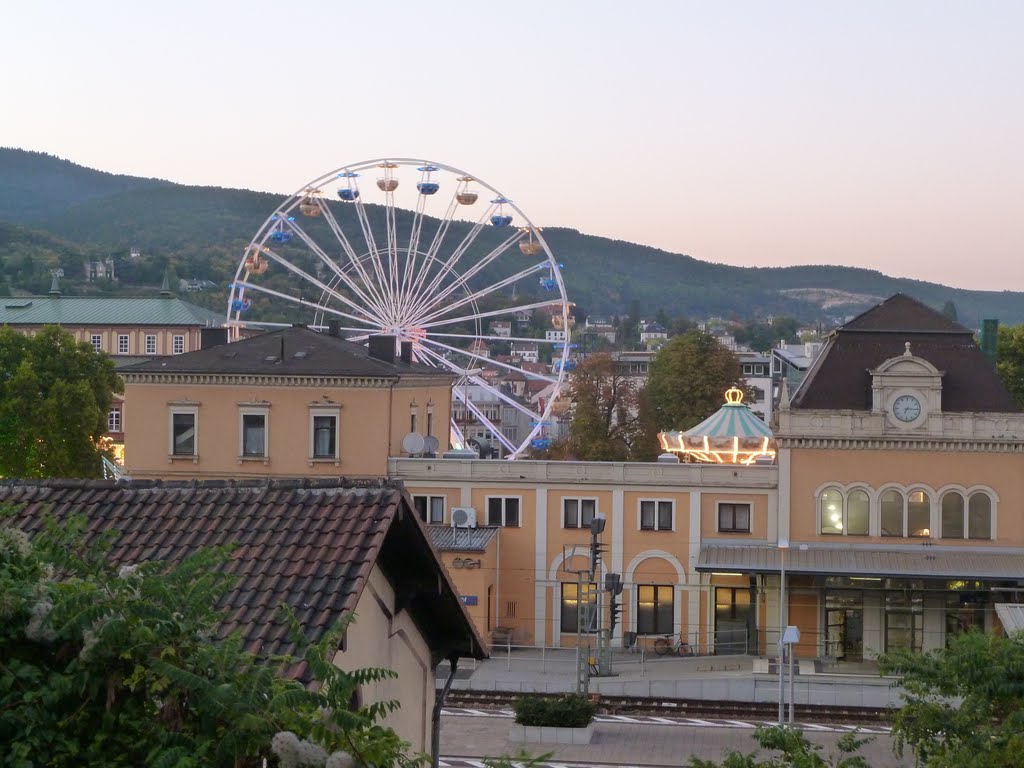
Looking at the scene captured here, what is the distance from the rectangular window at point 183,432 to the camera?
154ft

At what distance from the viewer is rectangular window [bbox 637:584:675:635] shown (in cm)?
4369

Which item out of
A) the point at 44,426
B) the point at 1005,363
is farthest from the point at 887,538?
the point at 44,426

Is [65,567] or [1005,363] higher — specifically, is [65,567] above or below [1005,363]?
below

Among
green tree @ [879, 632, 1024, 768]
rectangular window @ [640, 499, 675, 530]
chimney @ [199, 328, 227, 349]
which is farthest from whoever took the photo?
chimney @ [199, 328, 227, 349]

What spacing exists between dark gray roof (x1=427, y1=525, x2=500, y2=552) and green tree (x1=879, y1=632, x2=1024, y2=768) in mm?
23859

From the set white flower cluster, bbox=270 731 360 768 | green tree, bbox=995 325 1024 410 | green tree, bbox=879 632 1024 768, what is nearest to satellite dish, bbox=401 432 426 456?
green tree, bbox=879 632 1024 768

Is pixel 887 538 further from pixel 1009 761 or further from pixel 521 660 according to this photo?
pixel 1009 761

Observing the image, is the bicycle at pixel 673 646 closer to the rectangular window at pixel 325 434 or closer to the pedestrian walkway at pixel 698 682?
the pedestrian walkway at pixel 698 682

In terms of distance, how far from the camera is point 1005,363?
7281 centimetres

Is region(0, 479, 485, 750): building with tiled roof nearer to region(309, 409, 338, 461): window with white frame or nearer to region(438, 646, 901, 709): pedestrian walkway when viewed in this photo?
region(438, 646, 901, 709): pedestrian walkway

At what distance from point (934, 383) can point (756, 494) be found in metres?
5.79

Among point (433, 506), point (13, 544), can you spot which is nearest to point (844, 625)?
point (433, 506)

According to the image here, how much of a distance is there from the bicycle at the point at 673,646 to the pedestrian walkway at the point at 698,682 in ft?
5.25

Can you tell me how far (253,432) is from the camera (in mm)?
46750
